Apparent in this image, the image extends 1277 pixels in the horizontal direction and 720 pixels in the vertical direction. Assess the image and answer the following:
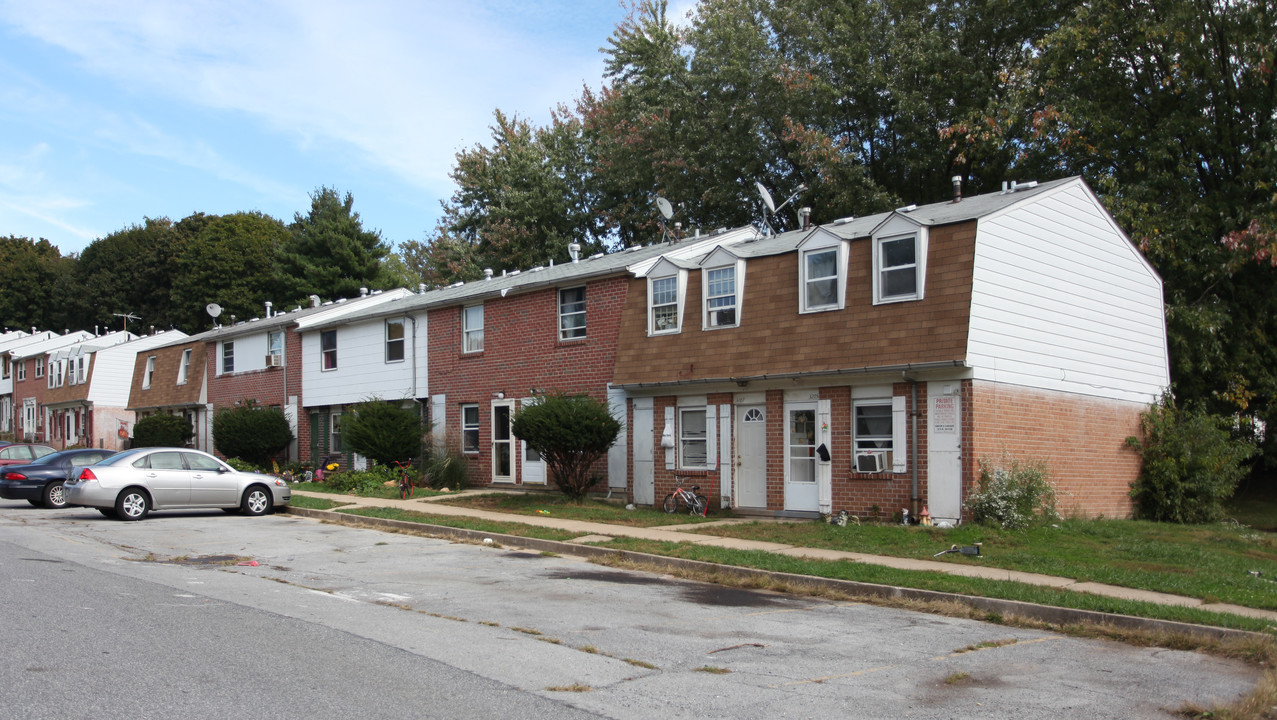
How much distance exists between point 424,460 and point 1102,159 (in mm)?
20285

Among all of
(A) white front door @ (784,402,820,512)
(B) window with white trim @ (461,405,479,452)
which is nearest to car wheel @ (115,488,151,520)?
(B) window with white trim @ (461,405,479,452)

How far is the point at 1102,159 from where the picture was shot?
27172 mm

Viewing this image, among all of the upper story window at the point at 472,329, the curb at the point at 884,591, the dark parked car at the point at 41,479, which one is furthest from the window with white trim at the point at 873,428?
the dark parked car at the point at 41,479

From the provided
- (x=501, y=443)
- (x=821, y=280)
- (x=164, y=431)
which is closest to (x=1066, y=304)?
(x=821, y=280)

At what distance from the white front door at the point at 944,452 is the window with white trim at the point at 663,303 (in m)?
6.06

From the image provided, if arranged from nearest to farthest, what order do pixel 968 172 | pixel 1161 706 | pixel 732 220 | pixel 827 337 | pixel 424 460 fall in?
pixel 1161 706, pixel 827 337, pixel 424 460, pixel 968 172, pixel 732 220

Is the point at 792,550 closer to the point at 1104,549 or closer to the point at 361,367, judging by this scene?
the point at 1104,549

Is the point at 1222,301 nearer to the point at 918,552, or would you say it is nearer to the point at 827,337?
the point at 827,337

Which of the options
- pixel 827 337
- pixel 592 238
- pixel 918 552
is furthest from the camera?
pixel 592 238

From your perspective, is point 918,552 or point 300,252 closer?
point 918,552

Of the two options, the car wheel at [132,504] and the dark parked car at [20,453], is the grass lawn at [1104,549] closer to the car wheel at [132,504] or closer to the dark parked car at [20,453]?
the car wheel at [132,504]

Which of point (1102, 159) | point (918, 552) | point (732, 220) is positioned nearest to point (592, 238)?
point (732, 220)

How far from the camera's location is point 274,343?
34344 mm

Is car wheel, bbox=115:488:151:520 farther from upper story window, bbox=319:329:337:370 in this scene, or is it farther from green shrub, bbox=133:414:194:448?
green shrub, bbox=133:414:194:448
